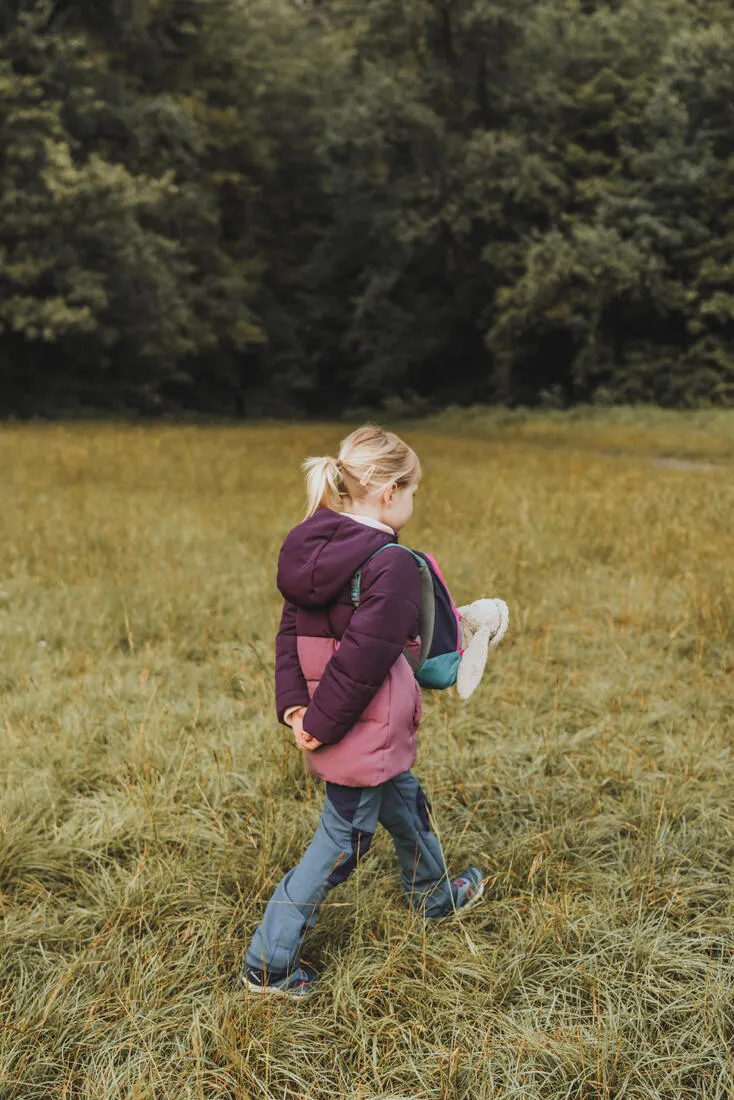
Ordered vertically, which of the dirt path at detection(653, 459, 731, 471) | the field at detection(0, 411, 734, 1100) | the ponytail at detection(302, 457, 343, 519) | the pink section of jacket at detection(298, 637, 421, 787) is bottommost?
the dirt path at detection(653, 459, 731, 471)

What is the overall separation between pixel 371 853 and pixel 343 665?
968mm

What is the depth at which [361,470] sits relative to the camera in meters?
2.12

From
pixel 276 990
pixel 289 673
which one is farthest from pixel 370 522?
pixel 276 990

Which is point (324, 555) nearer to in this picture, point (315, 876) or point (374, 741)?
point (374, 741)

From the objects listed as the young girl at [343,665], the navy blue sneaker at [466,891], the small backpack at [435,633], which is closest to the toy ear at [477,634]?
the small backpack at [435,633]

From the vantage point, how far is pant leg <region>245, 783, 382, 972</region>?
6.97 feet

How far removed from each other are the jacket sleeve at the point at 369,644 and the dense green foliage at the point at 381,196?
20449 mm

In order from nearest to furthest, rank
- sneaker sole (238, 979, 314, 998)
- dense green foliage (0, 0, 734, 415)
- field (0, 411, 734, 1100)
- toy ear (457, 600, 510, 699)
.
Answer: field (0, 411, 734, 1100) → sneaker sole (238, 979, 314, 998) → toy ear (457, 600, 510, 699) → dense green foliage (0, 0, 734, 415)

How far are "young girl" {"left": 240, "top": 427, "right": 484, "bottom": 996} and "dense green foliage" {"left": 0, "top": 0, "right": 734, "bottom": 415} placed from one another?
2026cm

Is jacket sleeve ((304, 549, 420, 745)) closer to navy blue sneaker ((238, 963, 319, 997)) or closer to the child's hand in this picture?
the child's hand

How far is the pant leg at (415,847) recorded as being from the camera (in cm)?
228

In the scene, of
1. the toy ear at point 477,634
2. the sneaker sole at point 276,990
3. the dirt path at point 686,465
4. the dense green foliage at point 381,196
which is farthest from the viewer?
the dense green foliage at point 381,196

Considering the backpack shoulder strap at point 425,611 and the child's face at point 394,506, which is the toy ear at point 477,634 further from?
the child's face at point 394,506

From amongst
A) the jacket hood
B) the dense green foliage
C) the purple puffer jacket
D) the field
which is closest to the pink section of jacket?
the purple puffer jacket
